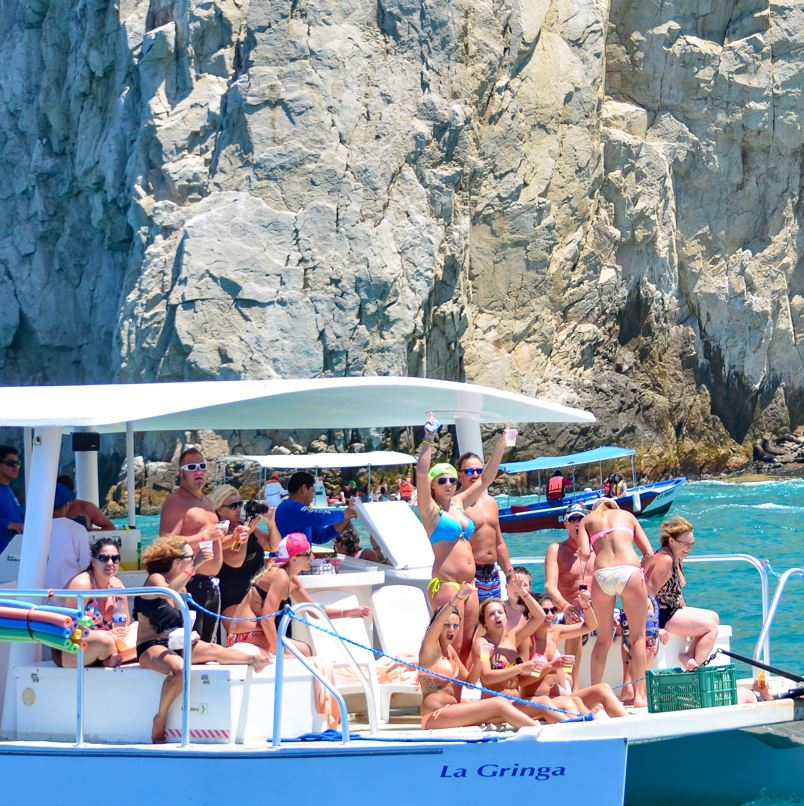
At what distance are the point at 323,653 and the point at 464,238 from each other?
3941cm

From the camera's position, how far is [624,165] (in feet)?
166

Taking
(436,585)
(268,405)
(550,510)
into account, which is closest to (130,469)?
(268,405)

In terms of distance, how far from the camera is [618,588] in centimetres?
701

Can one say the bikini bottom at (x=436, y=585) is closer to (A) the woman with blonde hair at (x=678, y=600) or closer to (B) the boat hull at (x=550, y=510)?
(A) the woman with blonde hair at (x=678, y=600)

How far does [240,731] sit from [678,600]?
3.02 metres

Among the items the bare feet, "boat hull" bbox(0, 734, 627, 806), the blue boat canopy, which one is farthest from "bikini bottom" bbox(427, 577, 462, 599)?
the blue boat canopy

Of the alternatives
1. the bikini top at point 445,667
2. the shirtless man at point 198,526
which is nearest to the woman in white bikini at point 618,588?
the bikini top at point 445,667

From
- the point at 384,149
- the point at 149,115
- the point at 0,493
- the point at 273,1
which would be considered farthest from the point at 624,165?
the point at 0,493

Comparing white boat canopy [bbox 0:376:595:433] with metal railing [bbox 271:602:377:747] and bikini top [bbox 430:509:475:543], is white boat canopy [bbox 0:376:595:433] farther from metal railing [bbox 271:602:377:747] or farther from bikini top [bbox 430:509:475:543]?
metal railing [bbox 271:602:377:747]

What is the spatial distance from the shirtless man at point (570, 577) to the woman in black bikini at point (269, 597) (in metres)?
1.70

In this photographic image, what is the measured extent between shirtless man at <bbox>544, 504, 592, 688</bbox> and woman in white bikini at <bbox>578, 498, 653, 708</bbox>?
209mm

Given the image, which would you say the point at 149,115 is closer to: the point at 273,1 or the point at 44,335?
the point at 273,1

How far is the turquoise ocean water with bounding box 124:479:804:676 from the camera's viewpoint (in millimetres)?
13680

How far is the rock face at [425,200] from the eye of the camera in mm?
41094
